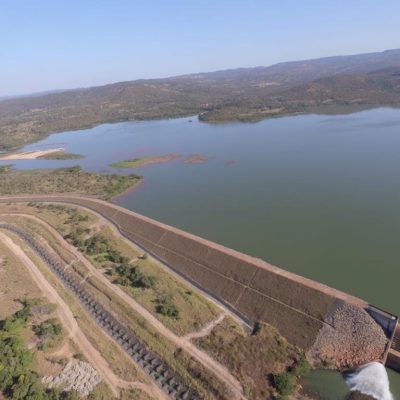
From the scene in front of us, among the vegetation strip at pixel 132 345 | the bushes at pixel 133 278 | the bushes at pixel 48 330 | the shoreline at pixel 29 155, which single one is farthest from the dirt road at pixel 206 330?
the shoreline at pixel 29 155

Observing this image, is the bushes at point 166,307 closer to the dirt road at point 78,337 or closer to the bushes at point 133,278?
the bushes at point 133,278

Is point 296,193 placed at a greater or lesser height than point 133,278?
lesser

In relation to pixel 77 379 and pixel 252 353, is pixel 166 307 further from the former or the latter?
pixel 77 379

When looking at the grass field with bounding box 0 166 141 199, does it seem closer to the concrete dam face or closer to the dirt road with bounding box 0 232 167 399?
the dirt road with bounding box 0 232 167 399

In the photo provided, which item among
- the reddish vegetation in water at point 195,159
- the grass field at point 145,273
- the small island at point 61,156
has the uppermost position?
the grass field at point 145,273

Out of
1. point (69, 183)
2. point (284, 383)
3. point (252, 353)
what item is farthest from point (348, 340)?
point (69, 183)

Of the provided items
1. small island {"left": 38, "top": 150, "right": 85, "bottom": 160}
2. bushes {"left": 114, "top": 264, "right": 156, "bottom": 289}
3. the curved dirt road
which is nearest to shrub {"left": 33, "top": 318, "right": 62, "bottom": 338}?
the curved dirt road
